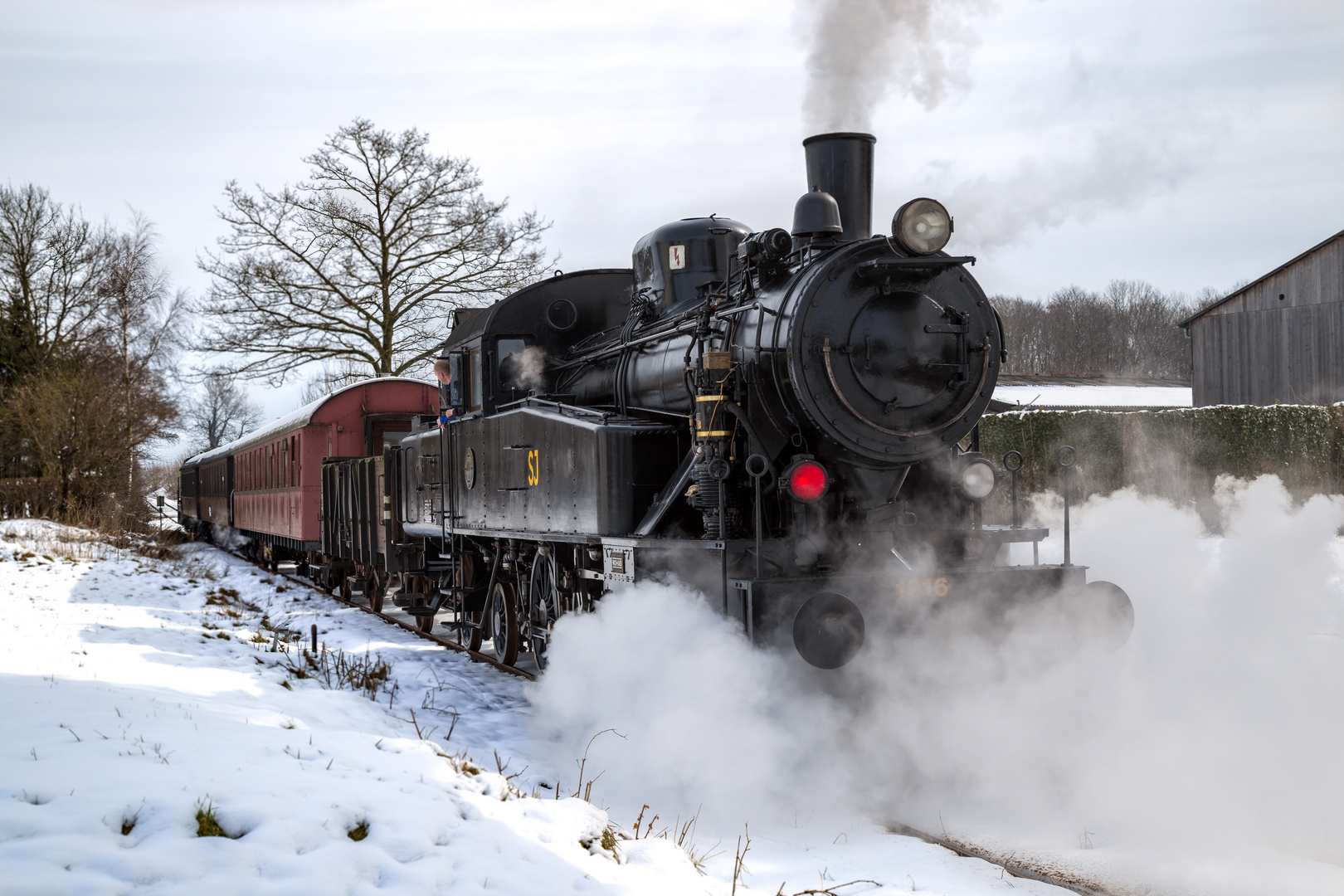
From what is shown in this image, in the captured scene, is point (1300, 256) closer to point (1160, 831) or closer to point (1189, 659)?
point (1189, 659)

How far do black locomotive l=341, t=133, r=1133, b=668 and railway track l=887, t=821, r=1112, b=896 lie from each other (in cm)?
81

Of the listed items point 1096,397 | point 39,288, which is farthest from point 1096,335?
point 39,288

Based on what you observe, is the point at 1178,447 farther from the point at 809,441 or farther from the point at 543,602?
the point at 809,441

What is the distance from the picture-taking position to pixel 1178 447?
50.1 ft

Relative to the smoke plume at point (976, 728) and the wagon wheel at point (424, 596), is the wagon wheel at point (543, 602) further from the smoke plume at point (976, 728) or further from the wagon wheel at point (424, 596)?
the wagon wheel at point (424, 596)

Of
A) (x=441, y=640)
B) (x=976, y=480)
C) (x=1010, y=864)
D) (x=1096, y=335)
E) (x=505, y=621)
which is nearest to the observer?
(x=1010, y=864)

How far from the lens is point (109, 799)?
3.51 meters

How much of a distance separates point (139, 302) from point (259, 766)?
1260 inches

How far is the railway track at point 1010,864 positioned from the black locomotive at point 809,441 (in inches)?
31.8

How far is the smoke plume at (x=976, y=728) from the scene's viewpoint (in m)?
4.77

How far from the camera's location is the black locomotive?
5.45m

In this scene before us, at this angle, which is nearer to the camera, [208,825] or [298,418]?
[208,825]

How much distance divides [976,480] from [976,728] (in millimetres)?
1435

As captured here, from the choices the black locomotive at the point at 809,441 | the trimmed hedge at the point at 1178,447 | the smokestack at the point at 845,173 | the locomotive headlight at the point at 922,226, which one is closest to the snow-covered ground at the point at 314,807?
the black locomotive at the point at 809,441
